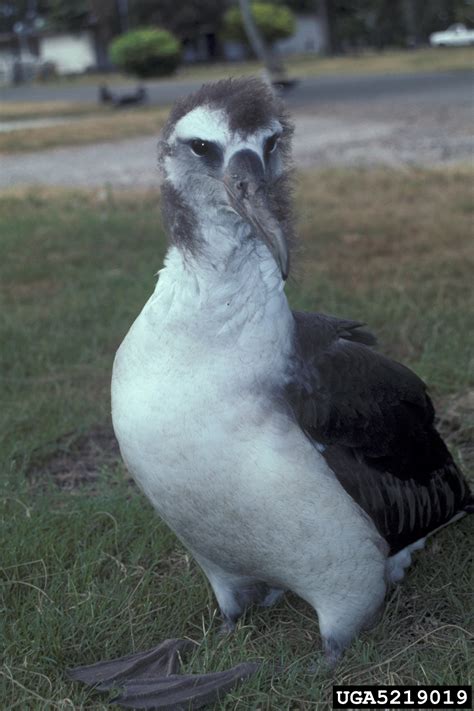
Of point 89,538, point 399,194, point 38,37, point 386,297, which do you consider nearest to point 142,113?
point 399,194

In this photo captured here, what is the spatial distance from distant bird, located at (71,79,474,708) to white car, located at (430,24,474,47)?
1507 inches

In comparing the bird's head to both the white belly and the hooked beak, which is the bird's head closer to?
the hooked beak

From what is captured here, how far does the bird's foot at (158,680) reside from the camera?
234cm

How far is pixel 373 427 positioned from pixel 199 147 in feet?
2.76

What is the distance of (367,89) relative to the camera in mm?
18516

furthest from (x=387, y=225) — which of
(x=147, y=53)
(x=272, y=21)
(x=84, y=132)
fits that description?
(x=272, y=21)

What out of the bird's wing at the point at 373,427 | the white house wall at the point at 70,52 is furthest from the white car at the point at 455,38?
the bird's wing at the point at 373,427

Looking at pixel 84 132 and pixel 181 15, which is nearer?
pixel 84 132

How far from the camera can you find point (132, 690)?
7.88ft

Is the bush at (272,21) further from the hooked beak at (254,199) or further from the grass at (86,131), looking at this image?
the hooked beak at (254,199)

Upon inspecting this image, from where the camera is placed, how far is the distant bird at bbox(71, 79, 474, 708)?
2197 millimetres

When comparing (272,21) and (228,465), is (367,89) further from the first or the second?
(228,465)

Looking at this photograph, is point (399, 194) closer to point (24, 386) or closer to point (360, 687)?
point (24, 386)

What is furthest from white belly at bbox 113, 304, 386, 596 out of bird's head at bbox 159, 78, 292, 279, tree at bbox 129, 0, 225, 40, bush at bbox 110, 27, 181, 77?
tree at bbox 129, 0, 225, 40
